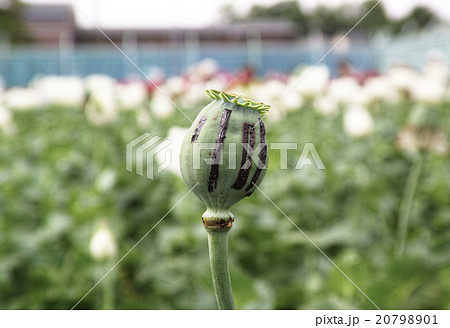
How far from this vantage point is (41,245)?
1.32 metres

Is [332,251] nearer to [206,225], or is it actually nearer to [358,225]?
[358,225]

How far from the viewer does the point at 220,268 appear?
16 centimetres

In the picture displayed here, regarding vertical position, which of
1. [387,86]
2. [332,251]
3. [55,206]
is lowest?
[332,251]

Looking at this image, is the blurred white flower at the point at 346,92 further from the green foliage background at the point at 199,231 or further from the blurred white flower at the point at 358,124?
the blurred white flower at the point at 358,124

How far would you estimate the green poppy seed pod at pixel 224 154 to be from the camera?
0.16 m

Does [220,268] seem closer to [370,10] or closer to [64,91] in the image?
[370,10]

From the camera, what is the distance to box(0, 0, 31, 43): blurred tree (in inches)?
460

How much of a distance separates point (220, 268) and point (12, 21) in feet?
44.3

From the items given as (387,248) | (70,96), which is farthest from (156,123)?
(387,248)

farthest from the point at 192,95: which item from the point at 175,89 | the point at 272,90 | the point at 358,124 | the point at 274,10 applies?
the point at 274,10

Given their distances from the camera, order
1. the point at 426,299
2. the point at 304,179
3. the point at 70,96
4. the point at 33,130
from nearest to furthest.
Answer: the point at 426,299
the point at 304,179
the point at 70,96
the point at 33,130

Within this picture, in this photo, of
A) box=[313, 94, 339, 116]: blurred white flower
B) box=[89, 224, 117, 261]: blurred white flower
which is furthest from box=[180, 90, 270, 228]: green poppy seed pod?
box=[313, 94, 339, 116]: blurred white flower

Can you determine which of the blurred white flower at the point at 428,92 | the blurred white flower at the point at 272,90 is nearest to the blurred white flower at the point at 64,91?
the blurred white flower at the point at 272,90

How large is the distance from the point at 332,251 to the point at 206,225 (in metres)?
1.25
